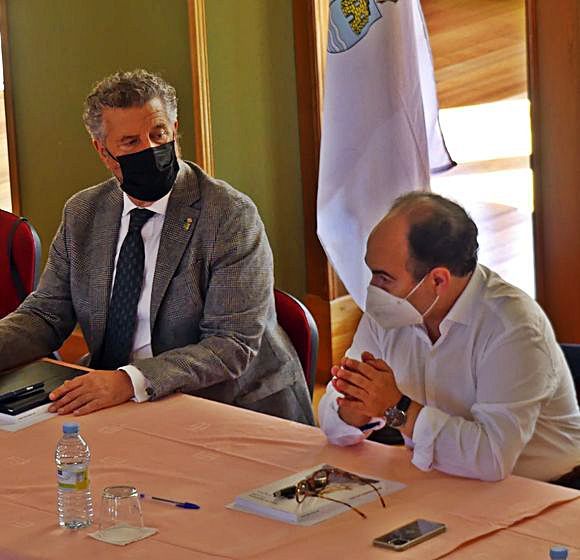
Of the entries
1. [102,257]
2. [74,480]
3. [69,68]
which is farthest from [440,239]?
[69,68]

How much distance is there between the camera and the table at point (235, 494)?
1.89 metres

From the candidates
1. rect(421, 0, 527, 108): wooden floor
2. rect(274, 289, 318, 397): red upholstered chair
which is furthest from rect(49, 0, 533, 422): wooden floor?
rect(274, 289, 318, 397): red upholstered chair

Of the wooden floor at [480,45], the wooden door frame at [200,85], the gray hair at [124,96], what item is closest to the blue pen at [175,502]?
the gray hair at [124,96]

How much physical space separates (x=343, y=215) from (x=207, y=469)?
219 centimetres

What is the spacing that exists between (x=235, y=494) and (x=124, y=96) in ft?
4.46

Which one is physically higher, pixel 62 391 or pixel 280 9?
pixel 280 9

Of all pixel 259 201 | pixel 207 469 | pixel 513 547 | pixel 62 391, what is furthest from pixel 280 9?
pixel 513 547

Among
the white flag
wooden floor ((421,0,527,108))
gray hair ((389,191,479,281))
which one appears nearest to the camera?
gray hair ((389,191,479,281))

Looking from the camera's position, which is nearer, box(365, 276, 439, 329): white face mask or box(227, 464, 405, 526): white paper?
box(227, 464, 405, 526): white paper

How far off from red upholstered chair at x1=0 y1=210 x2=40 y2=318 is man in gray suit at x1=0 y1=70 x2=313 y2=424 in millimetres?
859

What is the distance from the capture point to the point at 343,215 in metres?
4.37

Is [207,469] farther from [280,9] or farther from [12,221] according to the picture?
[280,9]

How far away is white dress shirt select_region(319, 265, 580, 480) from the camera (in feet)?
7.13

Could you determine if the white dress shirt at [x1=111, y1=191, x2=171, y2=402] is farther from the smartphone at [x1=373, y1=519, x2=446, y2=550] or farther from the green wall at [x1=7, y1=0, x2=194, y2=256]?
the green wall at [x1=7, y1=0, x2=194, y2=256]
